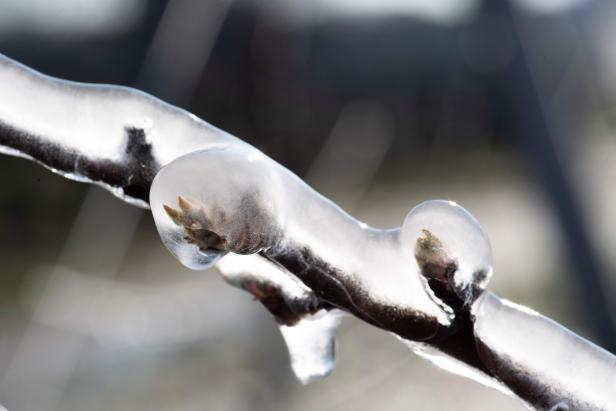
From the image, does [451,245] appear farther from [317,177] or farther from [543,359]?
[317,177]

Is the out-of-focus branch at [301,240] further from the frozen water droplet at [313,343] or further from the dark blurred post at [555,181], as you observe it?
the dark blurred post at [555,181]

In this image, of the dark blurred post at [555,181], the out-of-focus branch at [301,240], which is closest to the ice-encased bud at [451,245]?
the out-of-focus branch at [301,240]

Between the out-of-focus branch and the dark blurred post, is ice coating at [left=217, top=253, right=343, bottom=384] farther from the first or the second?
the dark blurred post

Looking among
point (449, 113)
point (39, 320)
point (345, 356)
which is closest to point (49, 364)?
point (39, 320)

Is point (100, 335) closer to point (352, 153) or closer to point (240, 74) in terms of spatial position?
point (240, 74)

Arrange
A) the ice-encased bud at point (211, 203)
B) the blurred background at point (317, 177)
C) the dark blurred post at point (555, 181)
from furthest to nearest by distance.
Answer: the blurred background at point (317, 177)
the dark blurred post at point (555, 181)
the ice-encased bud at point (211, 203)

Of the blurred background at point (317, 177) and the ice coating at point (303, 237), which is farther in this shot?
the blurred background at point (317, 177)
